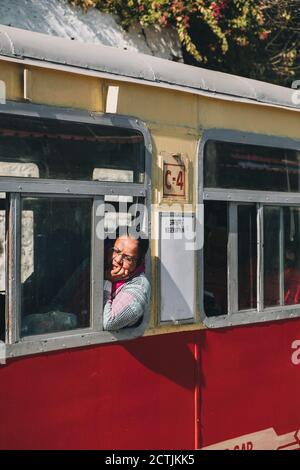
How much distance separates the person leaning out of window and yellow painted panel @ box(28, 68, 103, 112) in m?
0.72

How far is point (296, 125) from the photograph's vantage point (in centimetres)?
454

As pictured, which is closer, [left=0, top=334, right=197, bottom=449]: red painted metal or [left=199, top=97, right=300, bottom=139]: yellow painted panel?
[left=0, top=334, right=197, bottom=449]: red painted metal

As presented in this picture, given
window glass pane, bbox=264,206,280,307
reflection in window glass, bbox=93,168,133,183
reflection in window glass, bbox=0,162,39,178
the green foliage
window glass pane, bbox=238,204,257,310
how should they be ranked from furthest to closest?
the green foliage, window glass pane, bbox=264,206,280,307, window glass pane, bbox=238,204,257,310, reflection in window glass, bbox=93,168,133,183, reflection in window glass, bbox=0,162,39,178

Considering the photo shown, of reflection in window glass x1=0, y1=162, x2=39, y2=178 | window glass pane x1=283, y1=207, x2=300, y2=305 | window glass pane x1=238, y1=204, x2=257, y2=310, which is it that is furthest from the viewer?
window glass pane x1=283, y1=207, x2=300, y2=305

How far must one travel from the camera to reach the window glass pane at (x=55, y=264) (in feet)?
10.2

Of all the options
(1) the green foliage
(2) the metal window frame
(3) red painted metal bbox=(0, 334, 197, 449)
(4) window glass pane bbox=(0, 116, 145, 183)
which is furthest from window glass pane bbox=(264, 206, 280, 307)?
(1) the green foliage

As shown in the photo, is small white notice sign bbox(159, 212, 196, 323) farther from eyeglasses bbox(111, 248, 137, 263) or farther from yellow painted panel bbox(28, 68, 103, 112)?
yellow painted panel bbox(28, 68, 103, 112)

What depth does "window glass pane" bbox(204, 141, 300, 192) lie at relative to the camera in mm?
3951

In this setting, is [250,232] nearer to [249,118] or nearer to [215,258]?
[215,258]

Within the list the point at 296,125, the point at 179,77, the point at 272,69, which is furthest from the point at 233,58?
the point at 179,77

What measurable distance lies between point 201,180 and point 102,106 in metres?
0.79

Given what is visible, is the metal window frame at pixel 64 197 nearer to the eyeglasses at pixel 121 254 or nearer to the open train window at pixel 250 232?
the eyeglasses at pixel 121 254

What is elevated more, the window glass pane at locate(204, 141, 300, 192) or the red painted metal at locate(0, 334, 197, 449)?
the window glass pane at locate(204, 141, 300, 192)

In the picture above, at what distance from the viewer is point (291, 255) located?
4473mm
